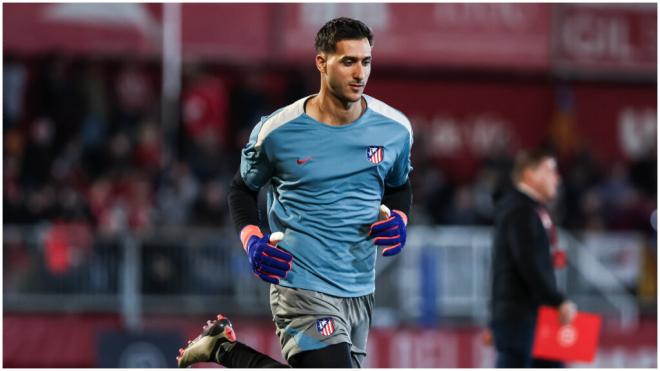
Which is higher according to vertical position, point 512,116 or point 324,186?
point 512,116

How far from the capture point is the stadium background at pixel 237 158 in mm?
15250

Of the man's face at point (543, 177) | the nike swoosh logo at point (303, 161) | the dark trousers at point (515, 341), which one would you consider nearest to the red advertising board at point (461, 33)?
the man's face at point (543, 177)

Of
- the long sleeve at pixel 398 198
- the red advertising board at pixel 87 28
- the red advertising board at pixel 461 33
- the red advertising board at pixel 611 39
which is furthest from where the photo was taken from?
the red advertising board at pixel 611 39

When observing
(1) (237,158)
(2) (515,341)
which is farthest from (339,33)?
(1) (237,158)

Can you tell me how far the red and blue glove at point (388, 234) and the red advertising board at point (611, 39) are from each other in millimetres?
14186

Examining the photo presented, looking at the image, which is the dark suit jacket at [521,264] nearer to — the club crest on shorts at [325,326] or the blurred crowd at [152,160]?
the club crest on shorts at [325,326]

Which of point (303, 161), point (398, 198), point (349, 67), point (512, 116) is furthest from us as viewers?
point (512, 116)

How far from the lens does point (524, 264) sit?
941 centimetres

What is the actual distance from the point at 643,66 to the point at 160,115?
272 inches

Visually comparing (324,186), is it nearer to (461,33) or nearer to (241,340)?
(241,340)

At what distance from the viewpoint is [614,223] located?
19703 millimetres

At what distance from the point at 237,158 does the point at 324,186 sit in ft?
41.3

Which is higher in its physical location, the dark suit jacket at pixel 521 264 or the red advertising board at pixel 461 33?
the red advertising board at pixel 461 33

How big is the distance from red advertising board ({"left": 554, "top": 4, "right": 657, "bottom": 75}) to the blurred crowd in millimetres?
1451
